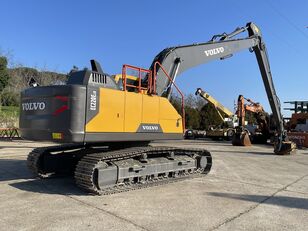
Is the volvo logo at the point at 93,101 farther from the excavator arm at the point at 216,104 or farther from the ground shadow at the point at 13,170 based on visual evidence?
the excavator arm at the point at 216,104

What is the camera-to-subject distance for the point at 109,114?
7.82 m

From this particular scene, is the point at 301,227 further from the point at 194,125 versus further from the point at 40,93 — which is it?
the point at 194,125

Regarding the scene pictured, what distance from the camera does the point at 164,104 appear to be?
913cm

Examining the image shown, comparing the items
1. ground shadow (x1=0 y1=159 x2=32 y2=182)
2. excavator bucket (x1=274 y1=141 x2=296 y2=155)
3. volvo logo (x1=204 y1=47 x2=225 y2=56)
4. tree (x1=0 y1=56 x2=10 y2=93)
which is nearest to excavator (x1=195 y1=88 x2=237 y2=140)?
excavator bucket (x1=274 y1=141 x2=296 y2=155)

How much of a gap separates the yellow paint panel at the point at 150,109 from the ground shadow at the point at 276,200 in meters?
2.13

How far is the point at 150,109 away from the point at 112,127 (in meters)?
1.19

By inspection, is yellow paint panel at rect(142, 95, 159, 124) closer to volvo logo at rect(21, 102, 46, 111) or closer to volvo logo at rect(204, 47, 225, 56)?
volvo logo at rect(21, 102, 46, 111)

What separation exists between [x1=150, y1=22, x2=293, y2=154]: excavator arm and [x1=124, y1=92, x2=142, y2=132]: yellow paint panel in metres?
1.14

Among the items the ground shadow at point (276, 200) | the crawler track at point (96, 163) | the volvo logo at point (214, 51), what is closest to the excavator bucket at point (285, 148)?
the volvo logo at point (214, 51)

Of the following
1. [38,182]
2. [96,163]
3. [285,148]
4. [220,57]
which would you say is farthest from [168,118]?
[285,148]

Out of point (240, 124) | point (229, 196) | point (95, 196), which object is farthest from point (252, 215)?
point (240, 124)

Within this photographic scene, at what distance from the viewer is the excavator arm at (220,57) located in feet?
33.5

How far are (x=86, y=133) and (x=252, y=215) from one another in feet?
11.1

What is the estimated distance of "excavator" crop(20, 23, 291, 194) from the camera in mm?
7430
